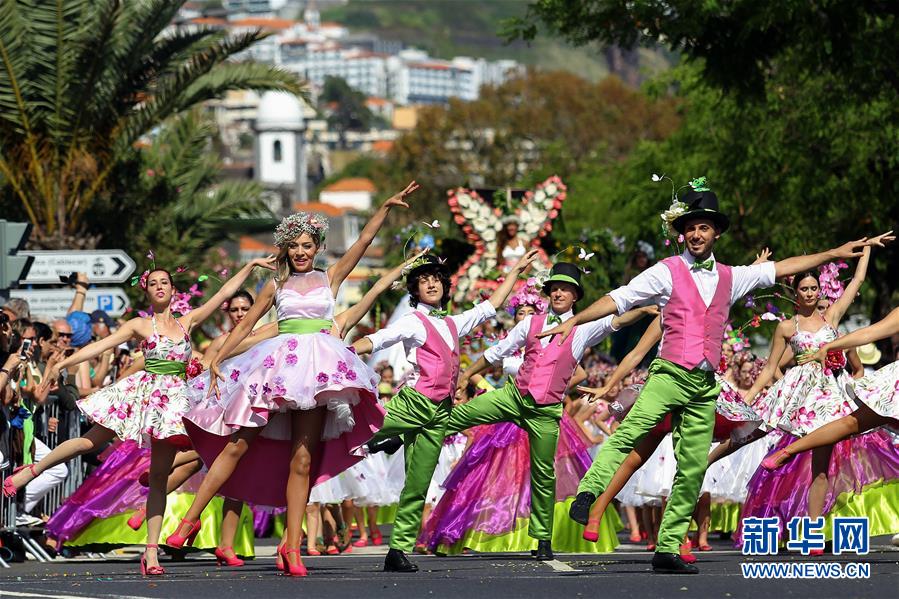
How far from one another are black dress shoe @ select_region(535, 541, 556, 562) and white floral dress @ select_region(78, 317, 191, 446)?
2390 mm

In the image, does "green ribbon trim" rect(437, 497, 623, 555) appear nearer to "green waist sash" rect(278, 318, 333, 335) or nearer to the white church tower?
"green waist sash" rect(278, 318, 333, 335)

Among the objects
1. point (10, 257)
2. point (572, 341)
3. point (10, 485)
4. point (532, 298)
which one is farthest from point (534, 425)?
point (10, 257)

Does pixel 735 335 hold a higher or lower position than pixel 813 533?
higher

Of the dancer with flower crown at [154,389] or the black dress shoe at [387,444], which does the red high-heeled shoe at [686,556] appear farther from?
the dancer with flower crown at [154,389]

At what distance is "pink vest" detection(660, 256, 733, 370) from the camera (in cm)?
1079

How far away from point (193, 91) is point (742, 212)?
12046 mm

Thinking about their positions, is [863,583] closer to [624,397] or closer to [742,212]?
[624,397]

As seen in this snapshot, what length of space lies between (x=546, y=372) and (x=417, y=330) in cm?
93

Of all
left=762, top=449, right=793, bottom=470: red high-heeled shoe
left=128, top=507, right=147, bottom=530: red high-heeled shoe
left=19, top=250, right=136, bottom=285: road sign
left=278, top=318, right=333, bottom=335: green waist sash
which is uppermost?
left=19, top=250, right=136, bottom=285: road sign

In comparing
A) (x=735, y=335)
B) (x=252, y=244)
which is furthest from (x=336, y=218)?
(x=735, y=335)

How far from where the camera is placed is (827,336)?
13344mm

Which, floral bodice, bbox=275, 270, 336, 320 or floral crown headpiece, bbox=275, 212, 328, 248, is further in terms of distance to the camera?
floral crown headpiece, bbox=275, 212, 328, 248

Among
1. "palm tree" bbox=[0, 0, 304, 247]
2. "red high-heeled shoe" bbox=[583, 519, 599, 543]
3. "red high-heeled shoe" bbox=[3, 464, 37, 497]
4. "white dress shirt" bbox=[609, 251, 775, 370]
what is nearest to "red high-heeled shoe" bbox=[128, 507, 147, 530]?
"red high-heeled shoe" bbox=[3, 464, 37, 497]

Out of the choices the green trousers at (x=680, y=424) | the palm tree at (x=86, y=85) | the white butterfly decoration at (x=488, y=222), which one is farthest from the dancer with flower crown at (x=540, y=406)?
the palm tree at (x=86, y=85)
